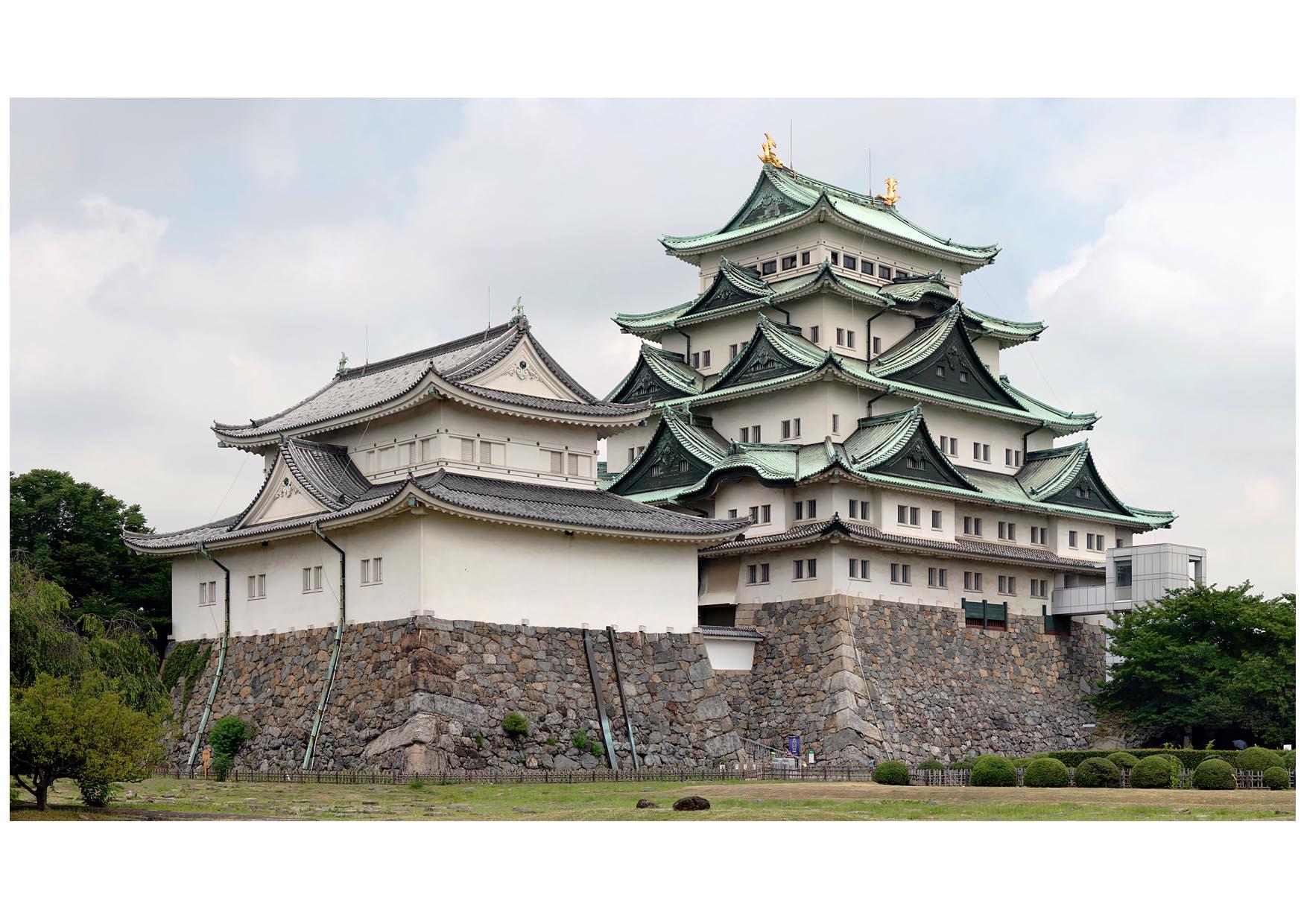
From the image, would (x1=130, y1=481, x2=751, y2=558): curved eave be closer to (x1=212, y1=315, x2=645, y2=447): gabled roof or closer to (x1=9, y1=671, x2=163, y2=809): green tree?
(x1=212, y1=315, x2=645, y2=447): gabled roof

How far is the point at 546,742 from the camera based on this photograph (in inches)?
1642

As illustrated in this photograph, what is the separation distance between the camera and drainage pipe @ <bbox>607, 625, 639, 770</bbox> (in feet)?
142

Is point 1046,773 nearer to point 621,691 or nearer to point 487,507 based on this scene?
point 621,691

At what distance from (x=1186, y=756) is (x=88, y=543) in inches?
1414

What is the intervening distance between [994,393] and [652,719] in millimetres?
23714

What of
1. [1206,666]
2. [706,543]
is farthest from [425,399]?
[1206,666]

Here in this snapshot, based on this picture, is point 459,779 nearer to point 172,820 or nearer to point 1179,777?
point 172,820

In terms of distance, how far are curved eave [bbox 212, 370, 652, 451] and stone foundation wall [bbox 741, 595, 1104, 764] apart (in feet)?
31.3

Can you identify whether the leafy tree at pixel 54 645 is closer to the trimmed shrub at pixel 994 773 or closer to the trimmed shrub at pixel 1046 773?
the trimmed shrub at pixel 994 773

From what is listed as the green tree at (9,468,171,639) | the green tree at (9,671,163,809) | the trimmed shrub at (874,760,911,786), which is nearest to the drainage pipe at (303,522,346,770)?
the green tree at (9,468,171,639)

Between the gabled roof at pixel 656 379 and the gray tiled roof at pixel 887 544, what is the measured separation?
889 cm

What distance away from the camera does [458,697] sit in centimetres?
4066

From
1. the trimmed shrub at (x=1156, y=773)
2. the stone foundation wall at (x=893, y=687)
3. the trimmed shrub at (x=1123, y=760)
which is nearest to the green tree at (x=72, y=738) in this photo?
the trimmed shrub at (x=1156, y=773)

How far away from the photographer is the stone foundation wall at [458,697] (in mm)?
40125
